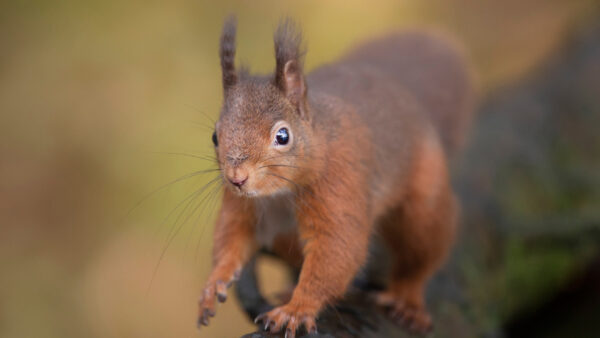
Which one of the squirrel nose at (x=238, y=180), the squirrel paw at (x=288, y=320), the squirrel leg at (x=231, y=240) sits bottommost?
the squirrel paw at (x=288, y=320)

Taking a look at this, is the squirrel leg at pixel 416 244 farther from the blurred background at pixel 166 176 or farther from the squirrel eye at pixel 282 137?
the squirrel eye at pixel 282 137

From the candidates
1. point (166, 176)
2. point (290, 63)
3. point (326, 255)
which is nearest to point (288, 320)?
point (326, 255)

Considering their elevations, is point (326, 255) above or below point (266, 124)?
below

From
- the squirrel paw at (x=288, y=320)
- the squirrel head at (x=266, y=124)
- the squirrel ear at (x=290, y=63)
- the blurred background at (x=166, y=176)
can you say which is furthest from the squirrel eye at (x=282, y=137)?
the blurred background at (x=166, y=176)

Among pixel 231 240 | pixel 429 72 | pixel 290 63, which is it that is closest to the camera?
Answer: pixel 290 63

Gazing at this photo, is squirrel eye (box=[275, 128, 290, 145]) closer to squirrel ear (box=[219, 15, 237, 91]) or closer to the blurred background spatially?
squirrel ear (box=[219, 15, 237, 91])

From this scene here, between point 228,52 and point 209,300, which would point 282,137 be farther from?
point 209,300

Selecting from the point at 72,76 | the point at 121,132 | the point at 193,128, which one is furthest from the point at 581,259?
the point at 72,76
